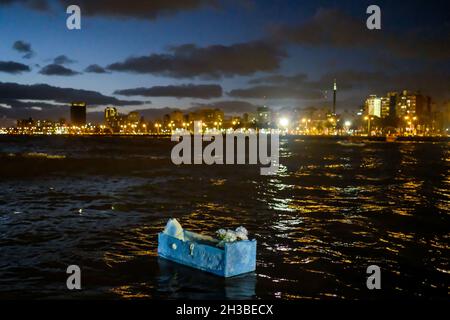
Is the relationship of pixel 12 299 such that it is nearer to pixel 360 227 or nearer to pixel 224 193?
pixel 360 227

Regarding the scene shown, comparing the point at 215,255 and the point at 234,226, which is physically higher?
the point at 215,255

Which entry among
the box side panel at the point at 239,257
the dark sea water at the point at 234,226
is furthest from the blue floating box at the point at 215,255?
the dark sea water at the point at 234,226

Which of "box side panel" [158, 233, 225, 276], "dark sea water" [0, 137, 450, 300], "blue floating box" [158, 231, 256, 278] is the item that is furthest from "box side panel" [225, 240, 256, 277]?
"dark sea water" [0, 137, 450, 300]

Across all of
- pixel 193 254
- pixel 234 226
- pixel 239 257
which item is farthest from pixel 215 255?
pixel 234 226

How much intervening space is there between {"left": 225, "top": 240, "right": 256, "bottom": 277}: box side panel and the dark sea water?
23 centimetres

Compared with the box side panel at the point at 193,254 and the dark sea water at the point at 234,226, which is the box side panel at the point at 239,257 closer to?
the box side panel at the point at 193,254

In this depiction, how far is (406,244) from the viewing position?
13.8m

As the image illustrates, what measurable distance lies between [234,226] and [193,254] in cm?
630

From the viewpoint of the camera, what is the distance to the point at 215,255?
32.6 ft

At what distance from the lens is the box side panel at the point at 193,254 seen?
9898 mm

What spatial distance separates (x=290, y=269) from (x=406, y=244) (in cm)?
484

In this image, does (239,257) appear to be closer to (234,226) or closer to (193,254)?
(193,254)

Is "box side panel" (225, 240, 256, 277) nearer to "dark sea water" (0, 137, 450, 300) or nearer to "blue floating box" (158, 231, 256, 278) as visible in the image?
"blue floating box" (158, 231, 256, 278)
